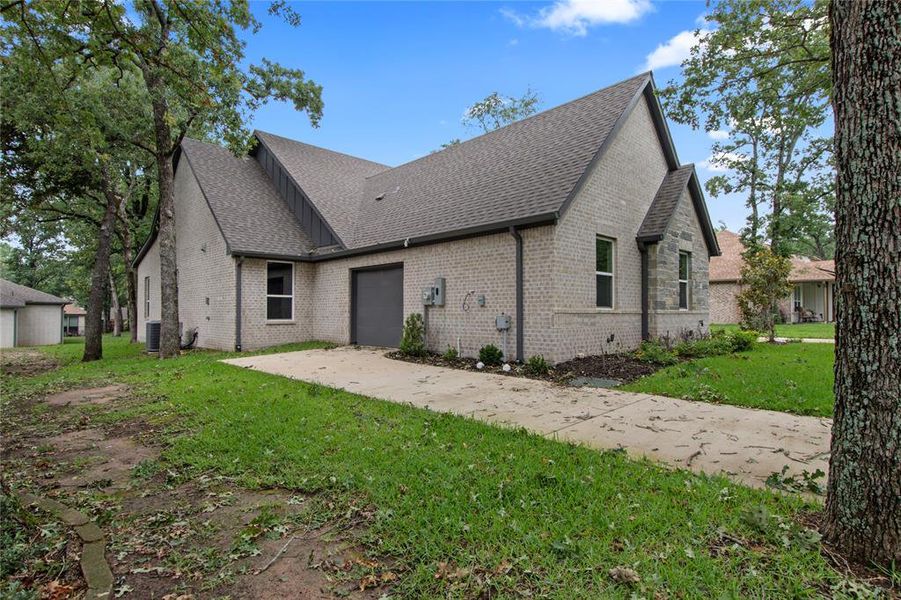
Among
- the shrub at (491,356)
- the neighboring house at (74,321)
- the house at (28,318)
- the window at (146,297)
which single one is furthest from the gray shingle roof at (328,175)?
the neighboring house at (74,321)

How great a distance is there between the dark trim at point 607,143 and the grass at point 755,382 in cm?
374

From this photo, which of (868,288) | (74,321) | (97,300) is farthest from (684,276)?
(74,321)

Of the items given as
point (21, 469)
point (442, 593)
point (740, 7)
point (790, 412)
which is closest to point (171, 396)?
point (21, 469)

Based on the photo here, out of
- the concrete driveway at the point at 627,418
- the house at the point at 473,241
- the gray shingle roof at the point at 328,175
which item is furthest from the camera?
the gray shingle roof at the point at 328,175

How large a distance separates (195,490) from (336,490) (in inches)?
46.1

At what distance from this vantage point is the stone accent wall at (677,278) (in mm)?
10961

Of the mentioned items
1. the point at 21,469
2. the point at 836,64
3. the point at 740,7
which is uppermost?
the point at 740,7

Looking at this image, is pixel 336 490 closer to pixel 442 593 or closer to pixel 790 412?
pixel 442 593

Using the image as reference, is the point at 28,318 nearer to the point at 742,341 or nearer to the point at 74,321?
the point at 74,321

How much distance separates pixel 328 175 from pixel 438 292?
9.68 m

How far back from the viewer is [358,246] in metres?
12.9

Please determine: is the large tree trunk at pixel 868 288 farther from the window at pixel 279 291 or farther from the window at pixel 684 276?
the window at pixel 279 291

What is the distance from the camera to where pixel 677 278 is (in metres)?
11.8

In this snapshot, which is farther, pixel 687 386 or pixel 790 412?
pixel 687 386
